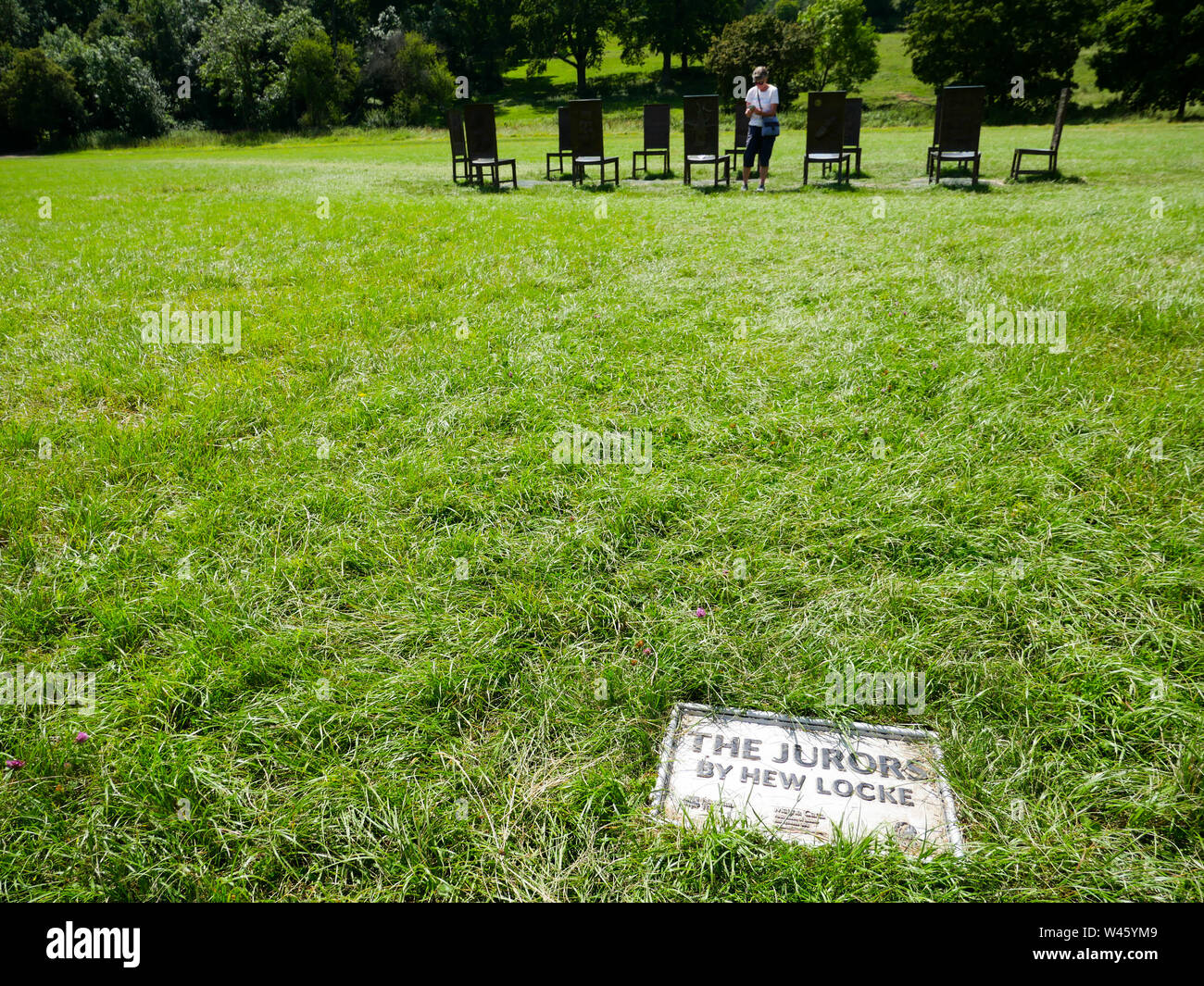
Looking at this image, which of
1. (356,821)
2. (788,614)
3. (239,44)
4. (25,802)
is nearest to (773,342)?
(788,614)

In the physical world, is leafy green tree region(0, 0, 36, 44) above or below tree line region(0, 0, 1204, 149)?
above

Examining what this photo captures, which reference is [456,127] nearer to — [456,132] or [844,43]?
[456,132]

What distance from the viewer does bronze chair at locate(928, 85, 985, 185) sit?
11.8 meters

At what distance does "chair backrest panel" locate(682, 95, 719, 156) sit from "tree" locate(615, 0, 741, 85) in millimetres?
47788

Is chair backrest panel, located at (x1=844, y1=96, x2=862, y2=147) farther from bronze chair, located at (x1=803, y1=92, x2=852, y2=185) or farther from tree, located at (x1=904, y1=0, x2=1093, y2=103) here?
tree, located at (x1=904, y1=0, x2=1093, y2=103)

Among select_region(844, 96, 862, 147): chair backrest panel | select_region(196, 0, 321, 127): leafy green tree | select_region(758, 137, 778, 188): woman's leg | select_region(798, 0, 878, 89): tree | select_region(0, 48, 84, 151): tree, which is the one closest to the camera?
select_region(758, 137, 778, 188): woman's leg

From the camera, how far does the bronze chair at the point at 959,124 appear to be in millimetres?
11766

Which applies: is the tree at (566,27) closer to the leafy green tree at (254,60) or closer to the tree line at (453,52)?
the tree line at (453,52)

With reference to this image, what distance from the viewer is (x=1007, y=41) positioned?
39.4 metres

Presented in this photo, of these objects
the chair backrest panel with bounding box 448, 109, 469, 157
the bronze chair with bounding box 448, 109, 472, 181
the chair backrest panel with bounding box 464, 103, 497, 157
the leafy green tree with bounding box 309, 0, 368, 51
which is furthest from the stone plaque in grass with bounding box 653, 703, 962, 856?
the leafy green tree with bounding box 309, 0, 368, 51

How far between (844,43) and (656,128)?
38636 millimetres

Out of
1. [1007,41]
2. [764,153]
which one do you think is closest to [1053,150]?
[764,153]

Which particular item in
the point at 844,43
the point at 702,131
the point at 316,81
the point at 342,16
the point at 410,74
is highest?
the point at 342,16
